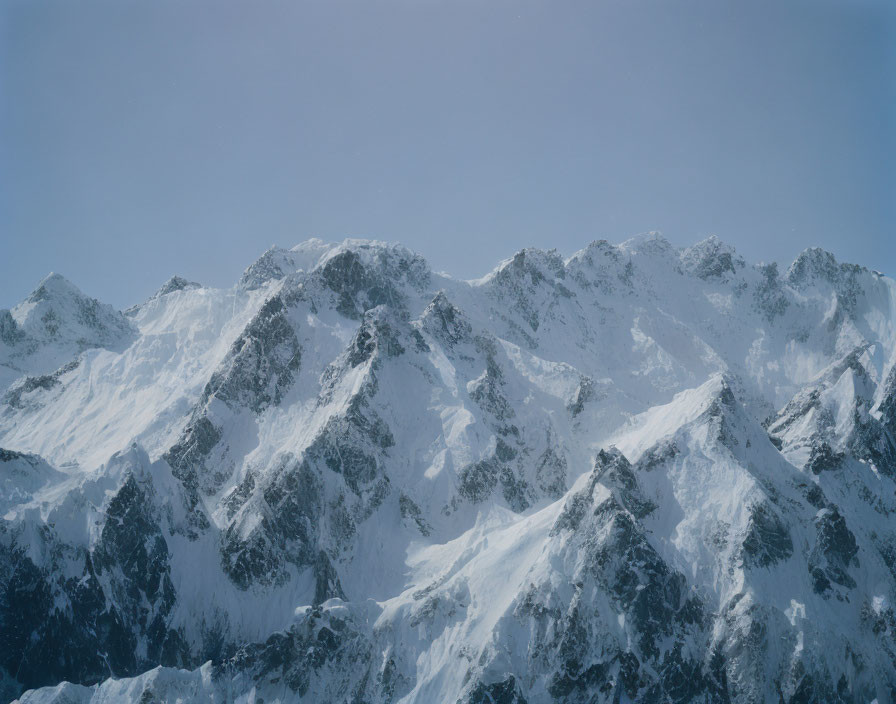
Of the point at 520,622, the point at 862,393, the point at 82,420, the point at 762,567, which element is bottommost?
the point at 520,622

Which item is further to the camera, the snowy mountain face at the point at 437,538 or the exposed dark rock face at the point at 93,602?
the exposed dark rock face at the point at 93,602

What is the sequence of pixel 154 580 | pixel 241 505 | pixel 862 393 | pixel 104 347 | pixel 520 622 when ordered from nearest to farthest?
pixel 520 622 < pixel 154 580 < pixel 241 505 < pixel 862 393 < pixel 104 347

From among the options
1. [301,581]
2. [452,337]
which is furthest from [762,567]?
[452,337]

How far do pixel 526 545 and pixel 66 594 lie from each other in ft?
239

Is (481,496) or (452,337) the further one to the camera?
(452,337)

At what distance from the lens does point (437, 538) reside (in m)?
126

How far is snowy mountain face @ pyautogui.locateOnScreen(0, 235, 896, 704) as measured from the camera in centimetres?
9794

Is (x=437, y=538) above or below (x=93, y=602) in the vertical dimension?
above

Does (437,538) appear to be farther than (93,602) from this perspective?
Yes

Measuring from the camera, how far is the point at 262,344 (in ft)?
507

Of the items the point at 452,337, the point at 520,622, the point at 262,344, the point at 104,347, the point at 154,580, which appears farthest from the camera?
the point at 104,347

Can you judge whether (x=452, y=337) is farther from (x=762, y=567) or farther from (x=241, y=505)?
(x=762, y=567)

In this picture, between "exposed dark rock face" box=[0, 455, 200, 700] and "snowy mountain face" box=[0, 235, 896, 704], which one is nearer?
"snowy mountain face" box=[0, 235, 896, 704]

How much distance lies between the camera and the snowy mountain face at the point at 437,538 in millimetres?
97938
